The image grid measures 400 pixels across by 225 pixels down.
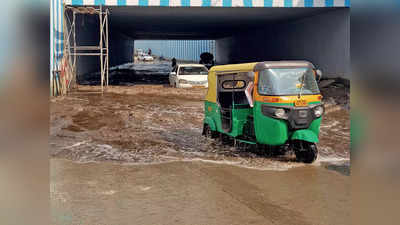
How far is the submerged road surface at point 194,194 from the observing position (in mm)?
5250

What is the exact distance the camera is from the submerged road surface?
525 cm

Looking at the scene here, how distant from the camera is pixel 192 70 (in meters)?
22.6

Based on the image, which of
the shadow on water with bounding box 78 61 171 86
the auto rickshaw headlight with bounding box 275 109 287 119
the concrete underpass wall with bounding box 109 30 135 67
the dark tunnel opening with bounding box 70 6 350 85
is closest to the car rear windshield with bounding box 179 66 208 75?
the dark tunnel opening with bounding box 70 6 350 85

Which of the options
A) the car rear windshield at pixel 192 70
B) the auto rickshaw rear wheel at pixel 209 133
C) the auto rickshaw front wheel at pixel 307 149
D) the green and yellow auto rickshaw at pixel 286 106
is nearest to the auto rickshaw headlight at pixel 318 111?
the green and yellow auto rickshaw at pixel 286 106

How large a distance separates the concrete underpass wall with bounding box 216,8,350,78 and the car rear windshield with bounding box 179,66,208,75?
6.40m

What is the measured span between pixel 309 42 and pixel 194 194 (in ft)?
67.6

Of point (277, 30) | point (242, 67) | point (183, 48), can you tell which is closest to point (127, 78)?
point (277, 30)

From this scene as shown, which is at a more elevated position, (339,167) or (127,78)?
(127,78)

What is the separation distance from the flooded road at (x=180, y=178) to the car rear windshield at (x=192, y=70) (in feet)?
30.3

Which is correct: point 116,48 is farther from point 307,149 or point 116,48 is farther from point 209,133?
point 307,149

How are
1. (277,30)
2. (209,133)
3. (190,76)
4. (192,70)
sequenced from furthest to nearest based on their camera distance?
(277,30) → (192,70) → (190,76) → (209,133)

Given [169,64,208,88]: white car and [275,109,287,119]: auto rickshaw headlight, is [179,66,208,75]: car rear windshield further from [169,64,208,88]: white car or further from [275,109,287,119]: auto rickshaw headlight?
[275,109,287,119]: auto rickshaw headlight
